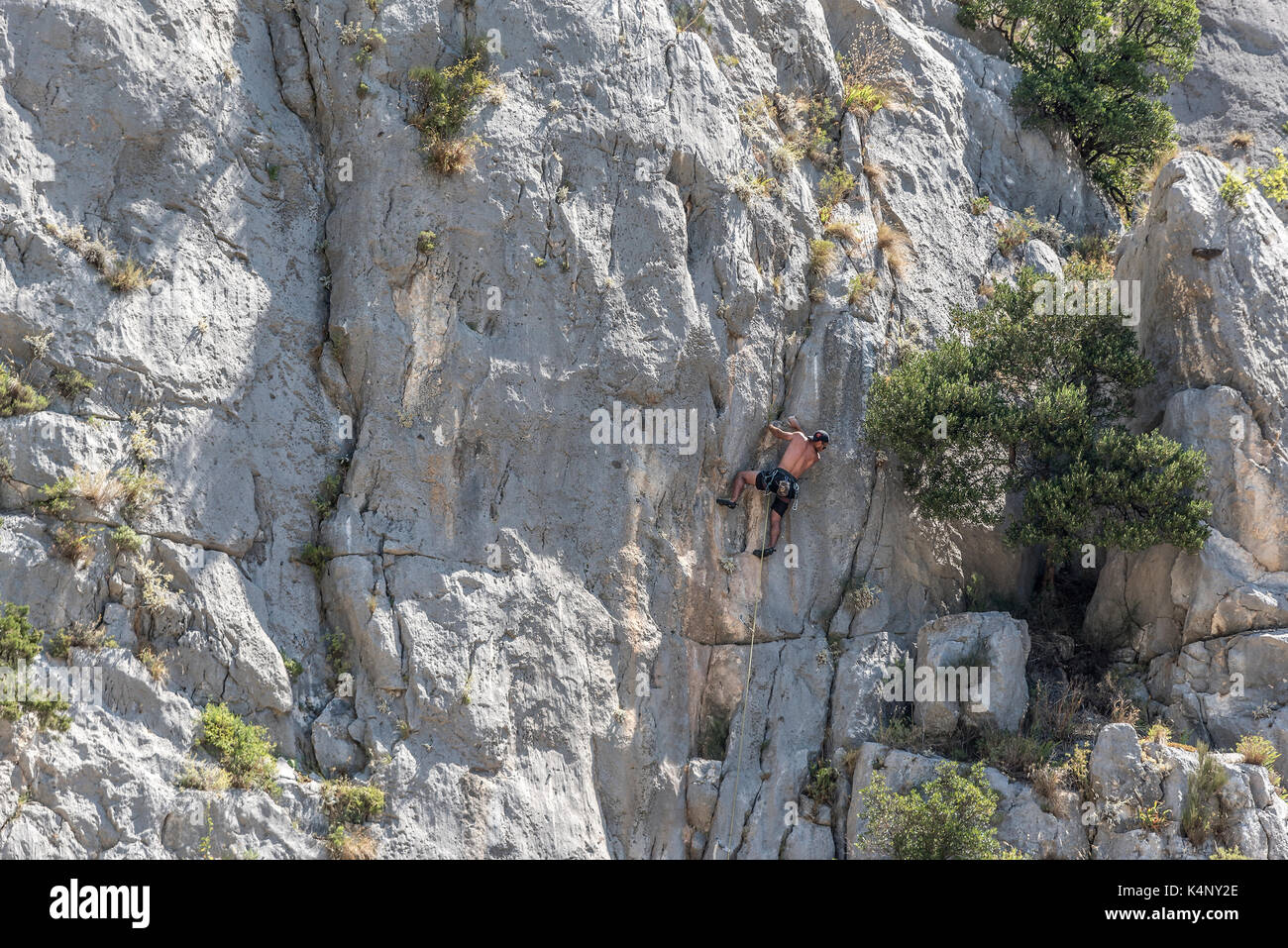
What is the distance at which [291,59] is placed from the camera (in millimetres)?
16469

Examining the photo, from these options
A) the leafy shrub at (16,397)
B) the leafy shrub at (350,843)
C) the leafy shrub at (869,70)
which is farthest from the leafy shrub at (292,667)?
the leafy shrub at (869,70)

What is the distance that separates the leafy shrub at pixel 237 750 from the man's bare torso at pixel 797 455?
7670 millimetres

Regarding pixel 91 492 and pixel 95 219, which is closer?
pixel 91 492

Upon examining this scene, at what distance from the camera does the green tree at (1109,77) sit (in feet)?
71.3

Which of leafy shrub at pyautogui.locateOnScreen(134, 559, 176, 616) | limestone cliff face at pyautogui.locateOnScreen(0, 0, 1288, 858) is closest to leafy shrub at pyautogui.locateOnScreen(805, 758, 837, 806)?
limestone cliff face at pyautogui.locateOnScreen(0, 0, 1288, 858)

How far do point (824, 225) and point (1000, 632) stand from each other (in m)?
6.85

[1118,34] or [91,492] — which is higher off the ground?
[1118,34]

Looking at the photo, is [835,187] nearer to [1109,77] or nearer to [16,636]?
[1109,77]

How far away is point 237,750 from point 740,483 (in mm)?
7232

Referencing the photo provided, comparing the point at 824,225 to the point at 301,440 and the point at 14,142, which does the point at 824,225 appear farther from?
the point at 14,142

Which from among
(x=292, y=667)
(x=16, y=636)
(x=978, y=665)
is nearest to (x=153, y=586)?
(x=16, y=636)

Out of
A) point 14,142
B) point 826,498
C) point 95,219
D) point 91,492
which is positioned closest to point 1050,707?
point 826,498

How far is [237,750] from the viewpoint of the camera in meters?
12.6

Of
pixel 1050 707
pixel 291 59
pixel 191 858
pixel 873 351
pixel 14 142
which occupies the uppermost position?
pixel 291 59
